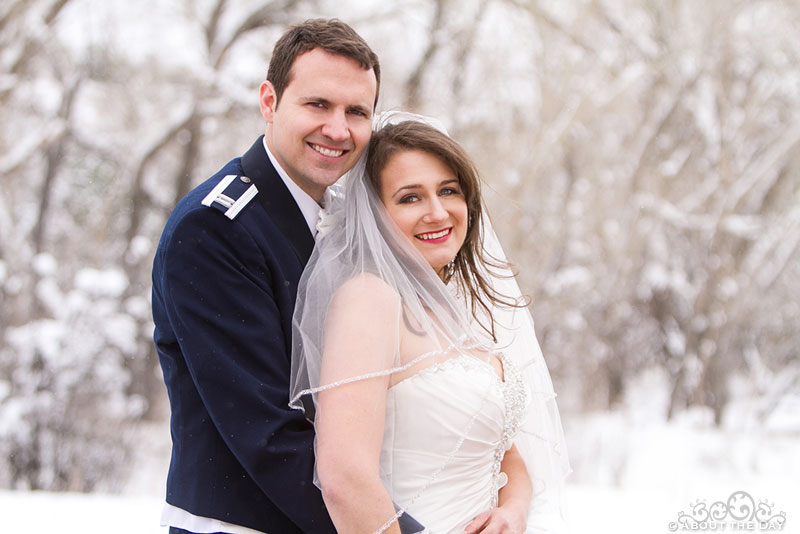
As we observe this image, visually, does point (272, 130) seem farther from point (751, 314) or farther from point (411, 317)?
point (751, 314)

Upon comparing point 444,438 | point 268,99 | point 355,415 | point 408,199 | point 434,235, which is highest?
point 268,99

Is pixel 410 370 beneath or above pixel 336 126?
beneath

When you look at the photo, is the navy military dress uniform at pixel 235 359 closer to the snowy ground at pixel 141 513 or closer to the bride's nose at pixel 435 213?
the bride's nose at pixel 435 213

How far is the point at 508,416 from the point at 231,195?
3.05 ft

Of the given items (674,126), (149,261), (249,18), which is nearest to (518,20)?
(674,126)

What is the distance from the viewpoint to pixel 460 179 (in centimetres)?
217

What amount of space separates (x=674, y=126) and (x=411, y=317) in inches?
343

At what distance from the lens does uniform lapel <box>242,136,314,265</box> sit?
192 centimetres

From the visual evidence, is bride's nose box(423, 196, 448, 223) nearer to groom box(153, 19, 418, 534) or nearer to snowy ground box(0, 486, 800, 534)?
groom box(153, 19, 418, 534)

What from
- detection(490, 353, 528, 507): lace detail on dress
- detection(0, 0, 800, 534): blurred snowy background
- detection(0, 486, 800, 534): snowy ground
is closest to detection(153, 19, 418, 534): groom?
detection(490, 353, 528, 507): lace detail on dress

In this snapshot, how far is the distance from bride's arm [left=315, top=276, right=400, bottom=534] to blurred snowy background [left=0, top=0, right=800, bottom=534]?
265 inches

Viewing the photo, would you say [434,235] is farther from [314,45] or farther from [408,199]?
[314,45]

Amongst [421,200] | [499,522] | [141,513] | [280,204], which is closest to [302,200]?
[280,204]

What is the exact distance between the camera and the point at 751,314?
362 inches
